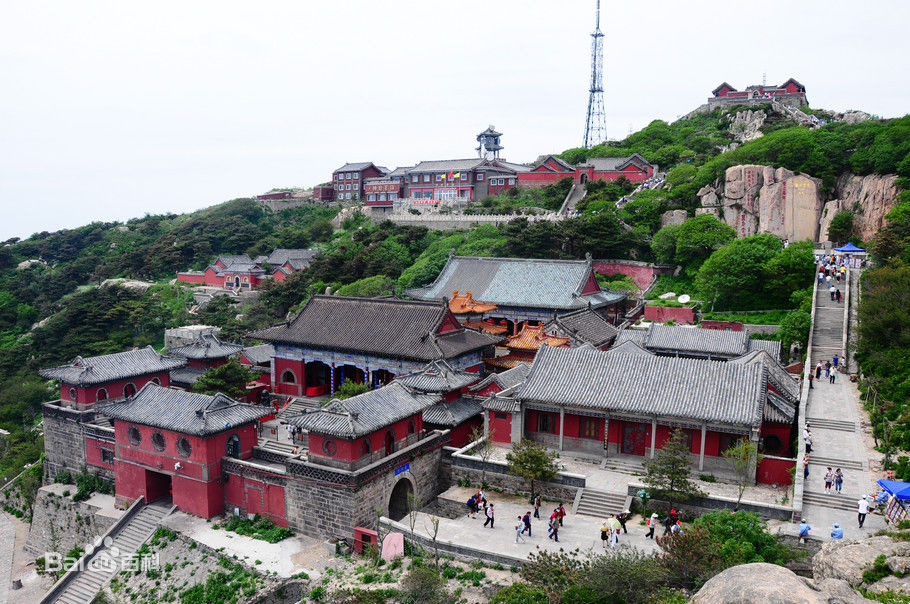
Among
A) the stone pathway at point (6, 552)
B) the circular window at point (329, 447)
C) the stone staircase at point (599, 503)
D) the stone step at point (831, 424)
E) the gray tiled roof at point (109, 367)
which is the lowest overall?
the stone pathway at point (6, 552)

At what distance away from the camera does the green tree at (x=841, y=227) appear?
1804 inches

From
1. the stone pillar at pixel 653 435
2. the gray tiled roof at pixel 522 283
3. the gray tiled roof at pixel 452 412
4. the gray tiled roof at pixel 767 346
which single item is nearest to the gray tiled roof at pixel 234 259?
the gray tiled roof at pixel 522 283

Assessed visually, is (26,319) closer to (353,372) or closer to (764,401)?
(353,372)

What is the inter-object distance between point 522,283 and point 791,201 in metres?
21.6

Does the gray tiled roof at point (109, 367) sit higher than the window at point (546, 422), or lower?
higher

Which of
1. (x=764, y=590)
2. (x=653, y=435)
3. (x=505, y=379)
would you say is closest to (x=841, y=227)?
(x=653, y=435)

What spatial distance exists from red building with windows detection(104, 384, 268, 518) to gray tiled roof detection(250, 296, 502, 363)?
26.4 ft

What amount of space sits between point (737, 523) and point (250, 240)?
72.8 metres

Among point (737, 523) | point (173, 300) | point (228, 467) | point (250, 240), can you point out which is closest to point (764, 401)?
point (737, 523)

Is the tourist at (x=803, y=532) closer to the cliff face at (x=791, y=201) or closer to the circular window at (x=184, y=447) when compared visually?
the circular window at (x=184, y=447)

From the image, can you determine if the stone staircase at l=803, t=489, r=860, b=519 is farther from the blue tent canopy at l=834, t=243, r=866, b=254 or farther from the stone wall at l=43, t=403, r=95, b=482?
the stone wall at l=43, t=403, r=95, b=482

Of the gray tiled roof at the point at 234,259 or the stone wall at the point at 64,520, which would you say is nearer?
the stone wall at the point at 64,520

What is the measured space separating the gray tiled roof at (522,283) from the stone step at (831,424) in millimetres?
15589

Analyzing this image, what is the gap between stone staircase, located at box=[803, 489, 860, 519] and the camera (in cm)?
2102
